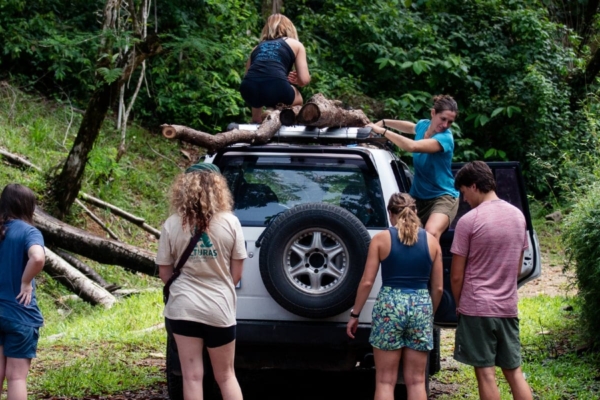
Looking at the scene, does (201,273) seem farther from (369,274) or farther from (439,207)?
(439,207)

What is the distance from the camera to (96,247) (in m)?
10.9

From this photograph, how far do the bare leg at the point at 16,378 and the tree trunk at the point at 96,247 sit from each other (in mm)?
5429

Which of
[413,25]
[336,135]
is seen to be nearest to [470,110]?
[413,25]

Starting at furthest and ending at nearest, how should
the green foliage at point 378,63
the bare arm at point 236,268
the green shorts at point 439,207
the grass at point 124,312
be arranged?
the green foliage at point 378,63 → the grass at point 124,312 → the green shorts at point 439,207 → the bare arm at point 236,268

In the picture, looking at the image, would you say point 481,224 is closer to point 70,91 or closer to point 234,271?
point 234,271

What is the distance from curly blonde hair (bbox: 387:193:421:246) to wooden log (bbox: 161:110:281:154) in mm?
1281

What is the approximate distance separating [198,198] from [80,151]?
675cm

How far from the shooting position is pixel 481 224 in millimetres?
5570

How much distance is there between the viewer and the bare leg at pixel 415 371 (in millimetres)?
5504

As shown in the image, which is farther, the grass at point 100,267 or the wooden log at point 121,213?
the wooden log at point 121,213

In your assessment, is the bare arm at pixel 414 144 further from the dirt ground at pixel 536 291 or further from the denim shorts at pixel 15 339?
the denim shorts at pixel 15 339

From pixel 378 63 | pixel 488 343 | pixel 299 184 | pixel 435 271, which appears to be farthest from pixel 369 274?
pixel 378 63

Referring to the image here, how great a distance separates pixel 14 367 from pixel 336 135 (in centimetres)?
280

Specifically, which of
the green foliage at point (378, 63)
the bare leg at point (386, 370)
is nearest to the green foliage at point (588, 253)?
the bare leg at point (386, 370)
